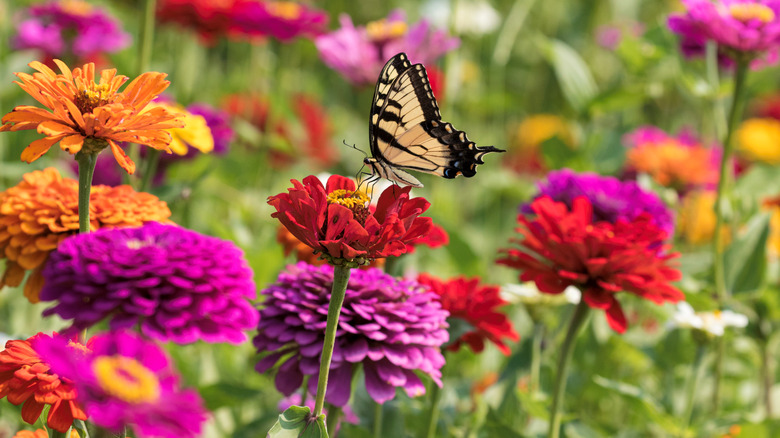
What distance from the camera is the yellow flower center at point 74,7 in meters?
1.77

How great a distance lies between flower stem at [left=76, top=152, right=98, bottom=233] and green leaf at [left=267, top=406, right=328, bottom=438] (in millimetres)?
261

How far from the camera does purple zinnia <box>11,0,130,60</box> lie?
1762 mm

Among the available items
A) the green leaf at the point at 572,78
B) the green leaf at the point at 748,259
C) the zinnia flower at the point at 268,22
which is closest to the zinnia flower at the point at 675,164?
the green leaf at the point at 572,78

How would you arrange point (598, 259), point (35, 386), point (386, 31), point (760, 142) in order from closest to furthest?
point (35, 386)
point (598, 259)
point (386, 31)
point (760, 142)

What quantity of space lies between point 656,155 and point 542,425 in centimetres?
84

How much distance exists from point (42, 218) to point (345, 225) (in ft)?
1.14

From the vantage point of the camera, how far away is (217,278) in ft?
2.47

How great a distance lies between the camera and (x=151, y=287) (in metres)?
0.73

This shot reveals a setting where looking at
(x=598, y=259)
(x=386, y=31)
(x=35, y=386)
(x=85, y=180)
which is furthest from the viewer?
(x=386, y=31)

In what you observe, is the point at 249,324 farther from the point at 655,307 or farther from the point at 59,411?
the point at 655,307

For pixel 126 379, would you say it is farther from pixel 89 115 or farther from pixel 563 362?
pixel 563 362

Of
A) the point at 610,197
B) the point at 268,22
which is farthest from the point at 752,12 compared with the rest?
the point at 268,22

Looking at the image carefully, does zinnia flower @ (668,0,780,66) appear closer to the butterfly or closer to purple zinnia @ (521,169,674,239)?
purple zinnia @ (521,169,674,239)

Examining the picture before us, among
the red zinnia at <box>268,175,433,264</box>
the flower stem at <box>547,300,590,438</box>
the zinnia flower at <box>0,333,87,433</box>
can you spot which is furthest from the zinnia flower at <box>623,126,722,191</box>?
the zinnia flower at <box>0,333,87,433</box>
